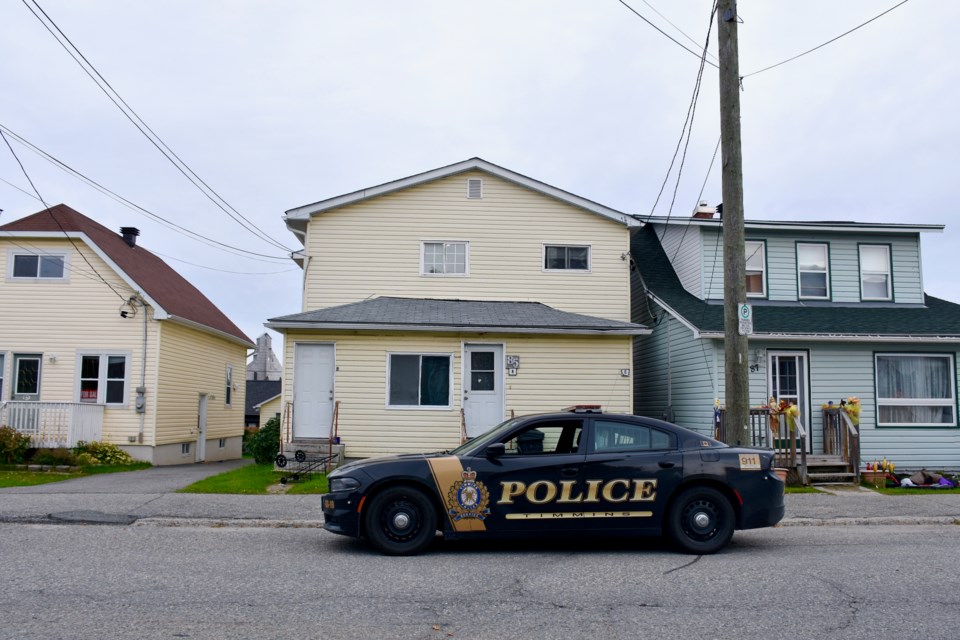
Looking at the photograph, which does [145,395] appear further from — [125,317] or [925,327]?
[925,327]

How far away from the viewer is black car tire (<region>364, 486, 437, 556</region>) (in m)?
8.29

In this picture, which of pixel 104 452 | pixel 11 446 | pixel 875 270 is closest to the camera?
pixel 11 446

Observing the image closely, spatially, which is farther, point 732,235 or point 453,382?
point 453,382

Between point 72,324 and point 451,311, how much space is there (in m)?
10.1

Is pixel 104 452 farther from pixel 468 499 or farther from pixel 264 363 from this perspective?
pixel 264 363

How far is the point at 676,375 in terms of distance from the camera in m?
18.5

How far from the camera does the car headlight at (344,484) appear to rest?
27.5 feet

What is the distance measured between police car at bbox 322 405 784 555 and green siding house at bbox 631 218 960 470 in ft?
24.8

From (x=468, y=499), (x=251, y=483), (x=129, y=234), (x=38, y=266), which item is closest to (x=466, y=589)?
(x=468, y=499)

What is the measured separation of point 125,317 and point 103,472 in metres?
4.29

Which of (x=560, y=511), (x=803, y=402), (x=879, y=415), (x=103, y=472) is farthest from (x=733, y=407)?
(x=103, y=472)

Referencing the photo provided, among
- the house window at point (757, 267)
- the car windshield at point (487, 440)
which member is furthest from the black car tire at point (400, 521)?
the house window at point (757, 267)

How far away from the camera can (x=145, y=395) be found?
2017 centimetres

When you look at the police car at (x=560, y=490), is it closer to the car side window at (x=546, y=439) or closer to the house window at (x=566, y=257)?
the car side window at (x=546, y=439)
